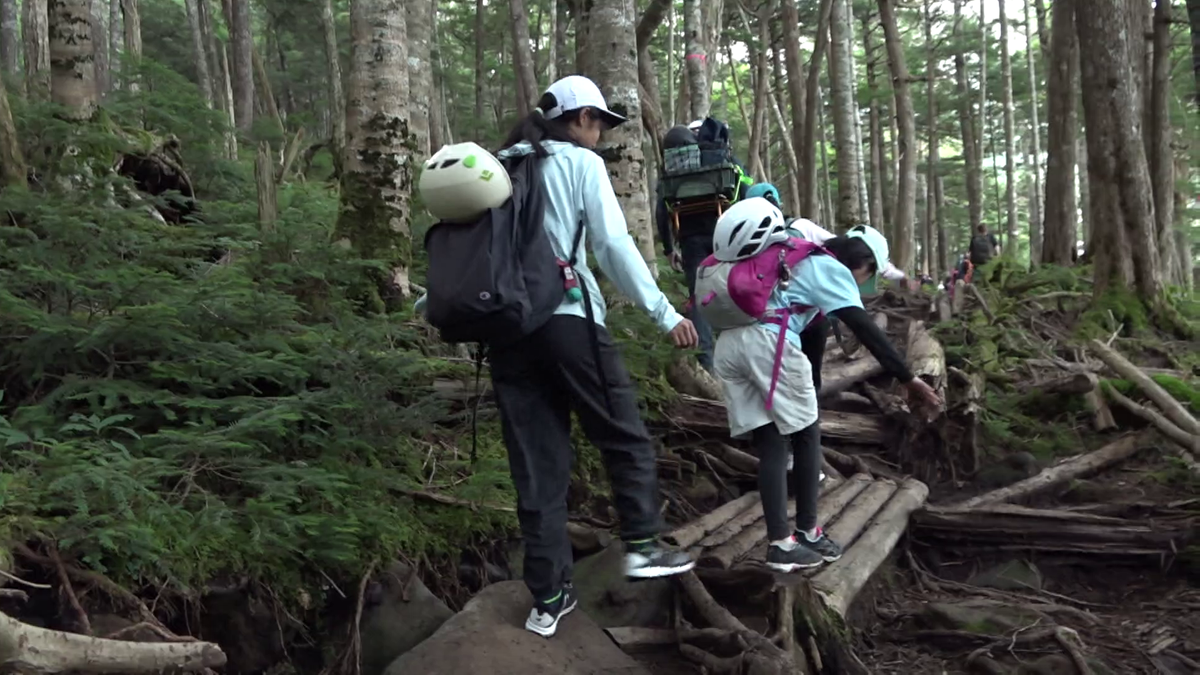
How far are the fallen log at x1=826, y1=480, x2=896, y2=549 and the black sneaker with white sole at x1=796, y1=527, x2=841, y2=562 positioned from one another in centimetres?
27

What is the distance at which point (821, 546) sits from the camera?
4.59 metres

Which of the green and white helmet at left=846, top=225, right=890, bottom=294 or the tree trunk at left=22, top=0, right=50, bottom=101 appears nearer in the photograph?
the green and white helmet at left=846, top=225, right=890, bottom=294

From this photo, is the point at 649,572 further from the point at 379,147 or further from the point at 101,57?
the point at 101,57

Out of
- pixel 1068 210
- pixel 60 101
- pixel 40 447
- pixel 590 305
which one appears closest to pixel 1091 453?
pixel 590 305

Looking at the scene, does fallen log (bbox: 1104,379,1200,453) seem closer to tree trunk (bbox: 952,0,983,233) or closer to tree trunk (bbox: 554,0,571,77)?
tree trunk (bbox: 554,0,571,77)

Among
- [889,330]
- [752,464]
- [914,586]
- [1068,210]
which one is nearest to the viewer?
[914,586]

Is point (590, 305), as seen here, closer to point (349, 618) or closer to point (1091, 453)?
point (349, 618)

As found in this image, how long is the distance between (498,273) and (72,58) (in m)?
6.36

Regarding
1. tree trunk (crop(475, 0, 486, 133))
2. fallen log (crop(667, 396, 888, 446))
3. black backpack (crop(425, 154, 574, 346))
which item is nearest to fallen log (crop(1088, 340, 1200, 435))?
fallen log (crop(667, 396, 888, 446))

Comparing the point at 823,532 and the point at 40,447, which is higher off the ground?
the point at 40,447

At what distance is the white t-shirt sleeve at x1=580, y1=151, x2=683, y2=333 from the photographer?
141 inches

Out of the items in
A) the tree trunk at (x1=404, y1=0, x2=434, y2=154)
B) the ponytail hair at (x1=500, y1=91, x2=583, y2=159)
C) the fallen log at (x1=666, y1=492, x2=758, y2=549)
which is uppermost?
the tree trunk at (x1=404, y1=0, x2=434, y2=154)

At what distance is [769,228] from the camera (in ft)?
14.3

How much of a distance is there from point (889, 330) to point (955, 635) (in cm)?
790
